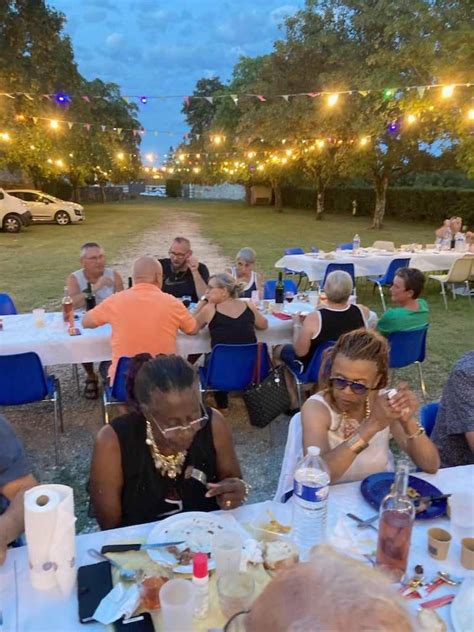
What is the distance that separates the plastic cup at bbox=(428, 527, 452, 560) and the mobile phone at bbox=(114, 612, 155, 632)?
36.1 inches

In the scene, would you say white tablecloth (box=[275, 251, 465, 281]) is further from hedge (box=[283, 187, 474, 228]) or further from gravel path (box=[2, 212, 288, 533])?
hedge (box=[283, 187, 474, 228])

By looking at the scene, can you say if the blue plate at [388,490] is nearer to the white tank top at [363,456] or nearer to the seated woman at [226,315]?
the white tank top at [363,456]

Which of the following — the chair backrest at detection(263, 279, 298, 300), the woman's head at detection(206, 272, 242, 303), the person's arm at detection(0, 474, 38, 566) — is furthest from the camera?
the chair backrest at detection(263, 279, 298, 300)

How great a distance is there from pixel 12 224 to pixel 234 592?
65.4 feet

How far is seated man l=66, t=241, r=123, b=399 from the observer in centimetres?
504

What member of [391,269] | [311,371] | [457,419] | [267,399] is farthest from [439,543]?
[391,269]

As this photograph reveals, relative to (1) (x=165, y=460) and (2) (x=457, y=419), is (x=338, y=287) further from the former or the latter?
(1) (x=165, y=460)

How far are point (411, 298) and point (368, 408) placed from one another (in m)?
2.79

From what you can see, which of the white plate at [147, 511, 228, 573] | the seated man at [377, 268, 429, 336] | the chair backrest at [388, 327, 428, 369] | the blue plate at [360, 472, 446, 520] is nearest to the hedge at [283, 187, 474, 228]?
the seated man at [377, 268, 429, 336]

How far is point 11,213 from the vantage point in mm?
18484

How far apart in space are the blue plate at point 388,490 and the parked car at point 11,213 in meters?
19.4

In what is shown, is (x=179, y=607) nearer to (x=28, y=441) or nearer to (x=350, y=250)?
(x=28, y=441)

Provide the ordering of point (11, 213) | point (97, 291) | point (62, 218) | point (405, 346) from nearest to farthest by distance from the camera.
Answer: point (405, 346) → point (97, 291) → point (11, 213) → point (62, 218)

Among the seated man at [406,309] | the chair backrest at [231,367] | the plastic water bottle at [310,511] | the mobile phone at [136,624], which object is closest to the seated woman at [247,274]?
the seated man at [406,309]
